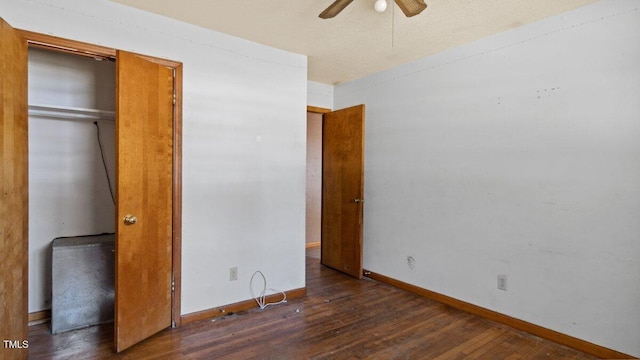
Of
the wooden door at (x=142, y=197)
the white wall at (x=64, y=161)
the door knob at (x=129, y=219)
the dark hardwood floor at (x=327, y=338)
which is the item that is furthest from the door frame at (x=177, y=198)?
the white wall at (x=64, y=161)

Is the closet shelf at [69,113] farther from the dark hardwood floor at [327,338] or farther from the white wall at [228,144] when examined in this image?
the dark hardwood floor at [327,338]

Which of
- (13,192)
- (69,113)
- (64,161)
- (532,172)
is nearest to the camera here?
(13,192)

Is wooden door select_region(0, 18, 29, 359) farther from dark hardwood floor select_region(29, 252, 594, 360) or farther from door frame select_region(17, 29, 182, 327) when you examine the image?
door frame select_region(17, 29, 182, 327)

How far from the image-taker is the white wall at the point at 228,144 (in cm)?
250

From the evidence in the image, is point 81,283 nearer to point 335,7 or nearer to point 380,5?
point 335,7

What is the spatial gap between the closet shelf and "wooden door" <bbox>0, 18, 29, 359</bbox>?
0.61m

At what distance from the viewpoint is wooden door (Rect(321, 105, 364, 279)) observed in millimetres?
3996

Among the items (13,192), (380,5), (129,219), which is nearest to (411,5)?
(380,5)

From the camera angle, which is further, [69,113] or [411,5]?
[69,113]

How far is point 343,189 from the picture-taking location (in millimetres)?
4215

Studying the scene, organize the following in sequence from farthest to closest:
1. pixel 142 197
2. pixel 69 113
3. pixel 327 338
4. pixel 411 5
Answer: pixel 69 113
pixel 327 338
pixel 142 197
pixel 411 5

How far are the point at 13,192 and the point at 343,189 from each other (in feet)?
10.2

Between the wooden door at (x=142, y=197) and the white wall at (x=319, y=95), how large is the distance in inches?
78.9

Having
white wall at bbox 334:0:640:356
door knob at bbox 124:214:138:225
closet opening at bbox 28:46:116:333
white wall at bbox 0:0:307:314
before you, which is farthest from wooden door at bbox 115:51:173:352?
white wall at bbox 334:0:640:356
